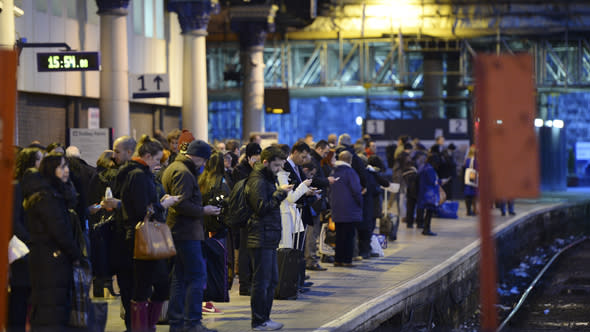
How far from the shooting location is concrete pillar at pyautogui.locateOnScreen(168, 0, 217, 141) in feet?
79.6

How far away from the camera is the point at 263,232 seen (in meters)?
10.3

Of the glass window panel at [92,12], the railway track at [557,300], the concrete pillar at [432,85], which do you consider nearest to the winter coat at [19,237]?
the railway track at [557,300]

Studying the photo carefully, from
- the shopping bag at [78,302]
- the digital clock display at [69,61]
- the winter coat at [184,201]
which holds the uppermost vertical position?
the digital clock display at [69,61]

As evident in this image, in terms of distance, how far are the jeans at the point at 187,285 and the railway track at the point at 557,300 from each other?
7.29 metres

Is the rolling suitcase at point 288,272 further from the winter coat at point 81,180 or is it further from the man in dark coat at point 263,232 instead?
the winter coat at point 81,180

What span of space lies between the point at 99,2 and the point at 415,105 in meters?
20.0

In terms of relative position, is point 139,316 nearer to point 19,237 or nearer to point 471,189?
point 19,237

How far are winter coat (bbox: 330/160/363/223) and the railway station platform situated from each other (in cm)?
82

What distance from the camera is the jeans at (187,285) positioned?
9789 mm

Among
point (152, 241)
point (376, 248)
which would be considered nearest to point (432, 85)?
point (376, 248)

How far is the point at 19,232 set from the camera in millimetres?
8508

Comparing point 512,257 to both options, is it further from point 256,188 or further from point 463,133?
point 256,188

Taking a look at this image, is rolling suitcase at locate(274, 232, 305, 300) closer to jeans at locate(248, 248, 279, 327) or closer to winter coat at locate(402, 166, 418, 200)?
jeans at locate(248, 248, 279, 327)

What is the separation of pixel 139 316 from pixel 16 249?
1.63 metres
